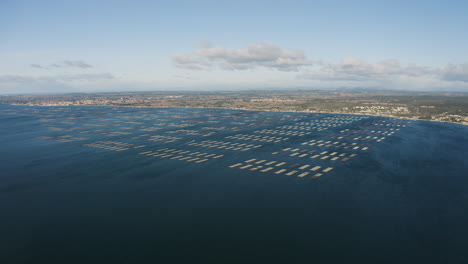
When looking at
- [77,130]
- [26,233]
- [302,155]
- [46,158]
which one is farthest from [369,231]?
[77,130]

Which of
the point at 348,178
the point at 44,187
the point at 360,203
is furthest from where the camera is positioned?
the point at 348,178

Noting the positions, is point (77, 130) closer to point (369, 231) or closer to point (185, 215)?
point (185, 215)

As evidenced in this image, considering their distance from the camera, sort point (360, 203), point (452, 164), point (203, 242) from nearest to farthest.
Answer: point (203, 242) → point (360, 203) → point (452, 164)

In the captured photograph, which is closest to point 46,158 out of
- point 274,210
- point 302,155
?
point 274,210

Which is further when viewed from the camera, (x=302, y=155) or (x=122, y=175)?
(x=302, y=155)

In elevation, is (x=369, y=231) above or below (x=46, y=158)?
below

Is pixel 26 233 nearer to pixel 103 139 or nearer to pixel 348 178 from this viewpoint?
pixel 348 178
